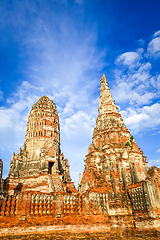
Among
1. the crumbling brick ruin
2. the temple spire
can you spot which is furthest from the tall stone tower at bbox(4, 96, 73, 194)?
the temple spire

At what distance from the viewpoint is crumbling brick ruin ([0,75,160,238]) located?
502 inches

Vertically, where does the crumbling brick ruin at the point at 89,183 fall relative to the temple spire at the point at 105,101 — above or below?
below

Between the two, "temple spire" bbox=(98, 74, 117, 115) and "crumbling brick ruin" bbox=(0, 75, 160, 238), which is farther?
"temple spire" bbox=(98, 74, 117, 115)

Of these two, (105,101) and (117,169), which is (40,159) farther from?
(105,101)

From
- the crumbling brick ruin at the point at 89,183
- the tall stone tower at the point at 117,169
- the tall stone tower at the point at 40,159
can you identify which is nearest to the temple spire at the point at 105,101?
the crumbling brick ruin at the point at 89,183

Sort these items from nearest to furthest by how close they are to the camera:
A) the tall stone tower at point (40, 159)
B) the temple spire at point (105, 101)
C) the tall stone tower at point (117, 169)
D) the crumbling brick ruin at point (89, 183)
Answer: the crumbling brick ruin at point (89, 183), the tall stone tower at point (117, 169), the tall stone tower at point (40, 159), the temple spire at point (105, 101)

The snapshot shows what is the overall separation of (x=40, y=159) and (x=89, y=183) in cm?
931

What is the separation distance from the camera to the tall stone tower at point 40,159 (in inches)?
881

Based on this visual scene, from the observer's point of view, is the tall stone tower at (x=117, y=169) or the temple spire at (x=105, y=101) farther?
the temple spire at (x=105, y=101)

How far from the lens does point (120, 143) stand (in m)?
25.4

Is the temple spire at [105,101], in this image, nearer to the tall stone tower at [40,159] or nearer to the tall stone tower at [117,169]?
the tall stone tower at [117,169]

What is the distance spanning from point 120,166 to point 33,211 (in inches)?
502

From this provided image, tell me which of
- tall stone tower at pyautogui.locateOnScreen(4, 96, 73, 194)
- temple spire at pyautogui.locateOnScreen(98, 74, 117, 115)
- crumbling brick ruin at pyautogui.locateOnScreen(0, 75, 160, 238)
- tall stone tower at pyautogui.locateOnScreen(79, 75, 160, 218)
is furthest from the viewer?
temple spire at pyautogui.locateOnScreen(98, 74, 117, 115)

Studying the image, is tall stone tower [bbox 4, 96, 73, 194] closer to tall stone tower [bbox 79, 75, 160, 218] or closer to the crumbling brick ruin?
the crumbling brick ruin
